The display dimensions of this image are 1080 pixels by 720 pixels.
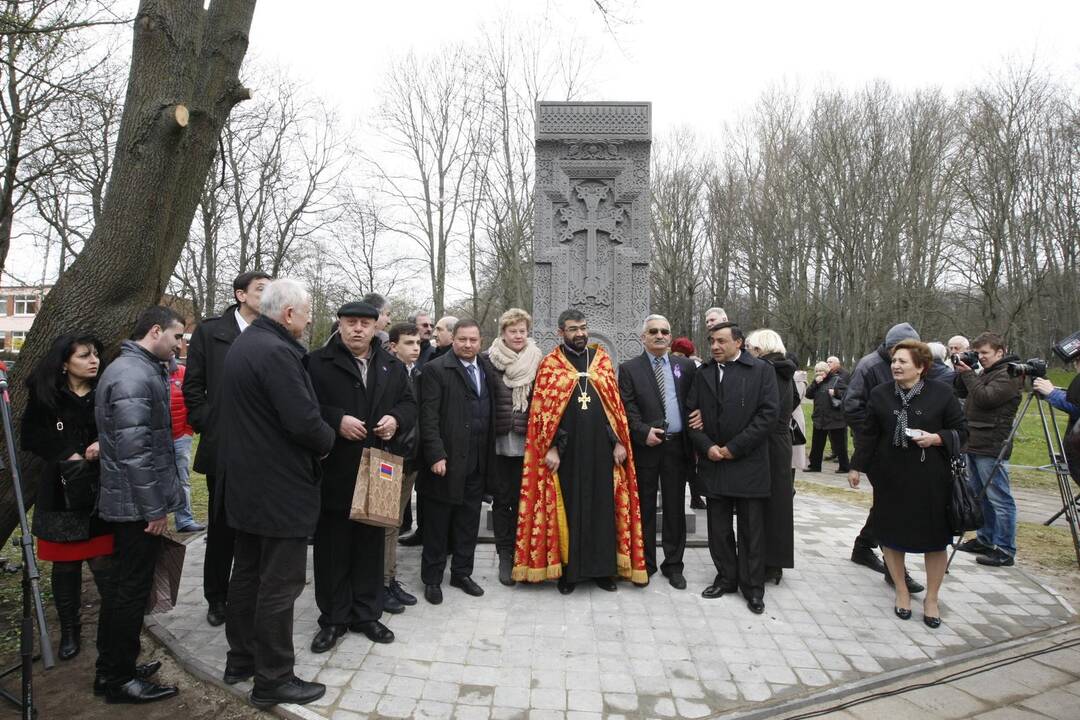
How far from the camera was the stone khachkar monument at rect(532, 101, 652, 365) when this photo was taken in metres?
6.36

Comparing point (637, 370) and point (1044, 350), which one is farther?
point (1044, 350)

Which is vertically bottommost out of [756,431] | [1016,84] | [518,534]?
[518,534]

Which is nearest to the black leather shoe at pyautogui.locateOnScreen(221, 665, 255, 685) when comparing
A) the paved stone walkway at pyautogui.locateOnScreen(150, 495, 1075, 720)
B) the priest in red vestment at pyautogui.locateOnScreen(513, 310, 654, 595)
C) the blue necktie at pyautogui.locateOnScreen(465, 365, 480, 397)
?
the paved stone walkway at pyautogui.locateOnScreen(150, 495, 1075, 720)

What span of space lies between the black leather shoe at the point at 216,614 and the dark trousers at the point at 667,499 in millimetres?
2961

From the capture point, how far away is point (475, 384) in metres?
4.55

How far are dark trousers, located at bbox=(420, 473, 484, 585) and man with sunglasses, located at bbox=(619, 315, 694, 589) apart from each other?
1279mm

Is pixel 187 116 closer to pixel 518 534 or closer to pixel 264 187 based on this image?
pixel 518 534

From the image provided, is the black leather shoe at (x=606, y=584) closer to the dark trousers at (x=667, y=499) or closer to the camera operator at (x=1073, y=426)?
the dark trousers at (x=667, y=499)

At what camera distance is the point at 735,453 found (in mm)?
4238

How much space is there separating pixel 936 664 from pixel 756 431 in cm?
166

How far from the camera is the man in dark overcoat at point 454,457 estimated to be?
4227mm

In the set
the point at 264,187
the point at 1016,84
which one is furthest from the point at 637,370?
the point at 1016,84

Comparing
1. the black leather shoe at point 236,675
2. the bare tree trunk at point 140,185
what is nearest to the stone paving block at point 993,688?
the black leather shoe at point 236,675

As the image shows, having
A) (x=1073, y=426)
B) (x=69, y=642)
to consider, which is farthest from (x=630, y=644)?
(x=69, y=642)
